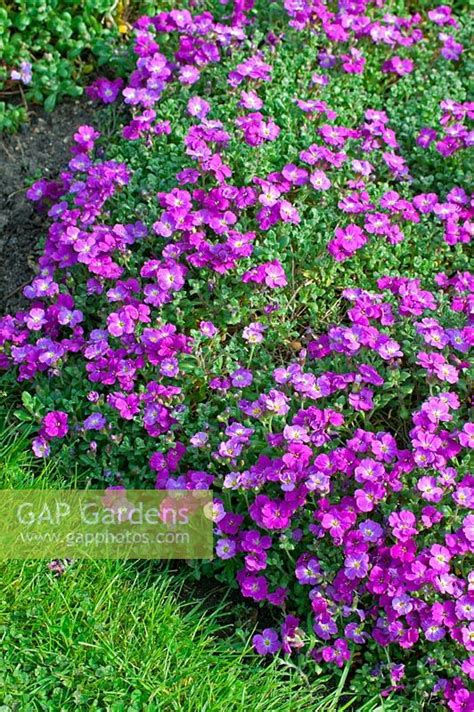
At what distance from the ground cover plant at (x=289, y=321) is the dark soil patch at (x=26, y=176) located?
15 cm

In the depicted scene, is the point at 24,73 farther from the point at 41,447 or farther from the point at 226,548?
the point at 226,548

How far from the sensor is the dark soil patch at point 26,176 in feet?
12.7

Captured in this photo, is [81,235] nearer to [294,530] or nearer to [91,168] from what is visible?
[91,168]

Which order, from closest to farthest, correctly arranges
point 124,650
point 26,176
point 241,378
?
point 124,650
point 241,378
point 26,176

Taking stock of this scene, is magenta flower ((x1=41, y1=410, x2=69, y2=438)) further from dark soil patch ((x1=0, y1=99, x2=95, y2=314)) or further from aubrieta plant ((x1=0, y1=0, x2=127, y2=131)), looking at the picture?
aubrieta plant ((x1=0, y1=0, x2=127, y2=131))

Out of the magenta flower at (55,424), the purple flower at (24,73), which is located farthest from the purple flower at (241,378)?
the purple flower at (24,73)

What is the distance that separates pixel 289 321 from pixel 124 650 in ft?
4.34

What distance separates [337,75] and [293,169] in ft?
2.69

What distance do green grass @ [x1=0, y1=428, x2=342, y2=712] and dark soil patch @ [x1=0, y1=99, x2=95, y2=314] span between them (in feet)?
4.16

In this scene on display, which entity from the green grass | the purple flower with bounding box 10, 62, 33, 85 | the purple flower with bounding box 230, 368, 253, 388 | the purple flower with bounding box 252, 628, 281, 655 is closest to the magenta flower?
the green grass

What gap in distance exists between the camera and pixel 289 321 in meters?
3.50

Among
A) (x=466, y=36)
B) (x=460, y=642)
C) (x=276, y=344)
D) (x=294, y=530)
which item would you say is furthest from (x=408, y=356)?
(x=466, y=36)

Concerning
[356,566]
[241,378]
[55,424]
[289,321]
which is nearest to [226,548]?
[356,566]

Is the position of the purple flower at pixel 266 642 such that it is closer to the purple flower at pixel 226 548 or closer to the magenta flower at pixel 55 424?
the purple flower at pixel 226 548
